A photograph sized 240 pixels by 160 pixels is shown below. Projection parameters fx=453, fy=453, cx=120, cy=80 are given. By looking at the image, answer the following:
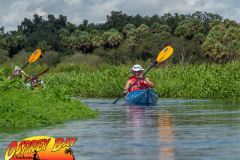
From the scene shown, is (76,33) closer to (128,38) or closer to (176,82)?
(128,38)

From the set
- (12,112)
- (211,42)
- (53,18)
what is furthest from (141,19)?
(12,112)

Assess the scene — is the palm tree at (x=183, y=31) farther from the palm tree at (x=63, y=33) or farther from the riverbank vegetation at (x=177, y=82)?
the riverbank vegetation at (x=177, y=82)

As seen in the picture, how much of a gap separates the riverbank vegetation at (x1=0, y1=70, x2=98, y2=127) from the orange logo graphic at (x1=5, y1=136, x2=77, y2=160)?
248 centimetres

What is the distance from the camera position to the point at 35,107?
8.45m

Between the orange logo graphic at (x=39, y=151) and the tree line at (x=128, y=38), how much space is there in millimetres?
46824

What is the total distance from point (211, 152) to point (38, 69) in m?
20.9

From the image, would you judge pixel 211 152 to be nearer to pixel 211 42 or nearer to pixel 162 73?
pixel 162 73

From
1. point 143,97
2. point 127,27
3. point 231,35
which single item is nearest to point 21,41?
point 127,27


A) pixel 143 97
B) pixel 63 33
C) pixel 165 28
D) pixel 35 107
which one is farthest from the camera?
pixel 63 33

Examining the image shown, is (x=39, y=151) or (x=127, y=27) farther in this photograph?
(x=127, y=27)

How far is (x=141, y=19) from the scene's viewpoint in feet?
267

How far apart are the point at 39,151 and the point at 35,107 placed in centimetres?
354

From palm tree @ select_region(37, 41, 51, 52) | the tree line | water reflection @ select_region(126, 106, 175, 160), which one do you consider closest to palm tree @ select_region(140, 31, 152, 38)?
the tree line

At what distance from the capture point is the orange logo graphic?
4.85 meters
